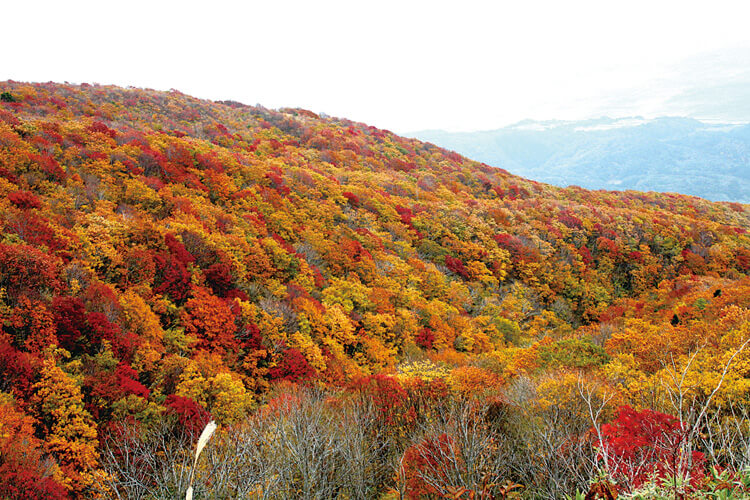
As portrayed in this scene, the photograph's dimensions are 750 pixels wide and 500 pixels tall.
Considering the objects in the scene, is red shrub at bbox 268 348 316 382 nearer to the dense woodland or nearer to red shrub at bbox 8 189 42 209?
the dense woodland

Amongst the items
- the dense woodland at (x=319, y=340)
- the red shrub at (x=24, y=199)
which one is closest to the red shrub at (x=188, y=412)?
the dense woodland at (x=319, y=340)

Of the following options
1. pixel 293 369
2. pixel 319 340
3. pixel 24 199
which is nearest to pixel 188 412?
pixel 293 369

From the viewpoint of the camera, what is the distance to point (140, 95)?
56.8 meters

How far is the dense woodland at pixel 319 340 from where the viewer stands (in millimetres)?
9250

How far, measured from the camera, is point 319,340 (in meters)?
20.0

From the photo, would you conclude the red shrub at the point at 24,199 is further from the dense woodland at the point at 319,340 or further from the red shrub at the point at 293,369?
the red shrub at the point at 293,369

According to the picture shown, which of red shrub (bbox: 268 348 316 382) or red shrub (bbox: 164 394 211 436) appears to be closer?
red shrub (bbox: 164 394 211 436)

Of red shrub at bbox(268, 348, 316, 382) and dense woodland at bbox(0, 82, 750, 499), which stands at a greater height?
dense woodland at bbox(0, 82, 750, 499)

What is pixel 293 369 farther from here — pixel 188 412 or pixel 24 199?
pixel 24 199

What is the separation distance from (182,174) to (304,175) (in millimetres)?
13116

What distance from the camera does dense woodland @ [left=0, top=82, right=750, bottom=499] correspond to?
9.25 meters

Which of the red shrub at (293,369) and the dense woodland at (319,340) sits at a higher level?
the dense woodland at (319,340)

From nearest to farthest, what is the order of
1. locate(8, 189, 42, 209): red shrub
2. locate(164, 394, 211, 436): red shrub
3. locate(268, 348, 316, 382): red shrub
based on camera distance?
locate(164, 394, 211, 436): red shrub, locate(268, 348, 316, 382): red shrub, locate(8, 189, 42, 209): red shrub

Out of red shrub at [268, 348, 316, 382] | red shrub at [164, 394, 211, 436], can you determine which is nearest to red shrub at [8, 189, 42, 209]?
red shrub at [164, 394, 211, 436]
